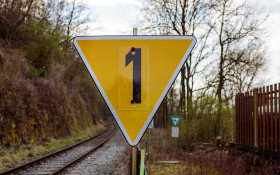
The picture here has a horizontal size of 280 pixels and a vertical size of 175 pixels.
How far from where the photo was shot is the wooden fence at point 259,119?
715 cm

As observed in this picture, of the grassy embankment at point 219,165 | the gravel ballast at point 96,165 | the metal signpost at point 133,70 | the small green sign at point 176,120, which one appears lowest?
the gravel ballast at point 96,165

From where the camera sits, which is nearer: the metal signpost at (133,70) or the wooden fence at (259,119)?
the metal signpost at (133,70)

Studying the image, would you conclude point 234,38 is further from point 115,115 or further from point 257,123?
point 115,115

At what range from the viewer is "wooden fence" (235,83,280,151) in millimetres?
7145

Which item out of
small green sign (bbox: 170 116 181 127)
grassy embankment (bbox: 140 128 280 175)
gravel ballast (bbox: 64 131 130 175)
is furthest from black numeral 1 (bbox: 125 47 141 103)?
small green sign (bbox: 170 116 181 127)

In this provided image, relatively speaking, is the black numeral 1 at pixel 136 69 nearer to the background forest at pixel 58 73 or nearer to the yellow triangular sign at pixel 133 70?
the yellow triangular sign at pixel 133 70

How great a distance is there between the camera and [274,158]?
6941mm

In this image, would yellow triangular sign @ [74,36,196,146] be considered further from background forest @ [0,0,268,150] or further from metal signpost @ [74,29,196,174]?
background forest @ [0,0,268,150]

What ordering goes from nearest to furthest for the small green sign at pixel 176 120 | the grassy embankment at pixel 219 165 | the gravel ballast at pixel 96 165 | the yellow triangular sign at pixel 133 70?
the yellow triangular sign at pixel 133 70, the grassy embankment at pixel 219 165, the gravel ballast at pixel 96 165, the small green sign at pixel 176 120

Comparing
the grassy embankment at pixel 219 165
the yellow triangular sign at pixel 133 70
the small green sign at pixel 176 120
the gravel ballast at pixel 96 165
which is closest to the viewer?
the yellow triangular sign at pixel 133 70

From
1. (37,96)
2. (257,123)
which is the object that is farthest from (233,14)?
(37,96)

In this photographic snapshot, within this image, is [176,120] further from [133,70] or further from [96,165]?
[133,70]

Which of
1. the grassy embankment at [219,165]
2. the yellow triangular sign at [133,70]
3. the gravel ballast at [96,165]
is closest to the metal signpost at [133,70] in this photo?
the yellow triangular sign at [133,70]

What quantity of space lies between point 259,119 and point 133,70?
24.0ft
